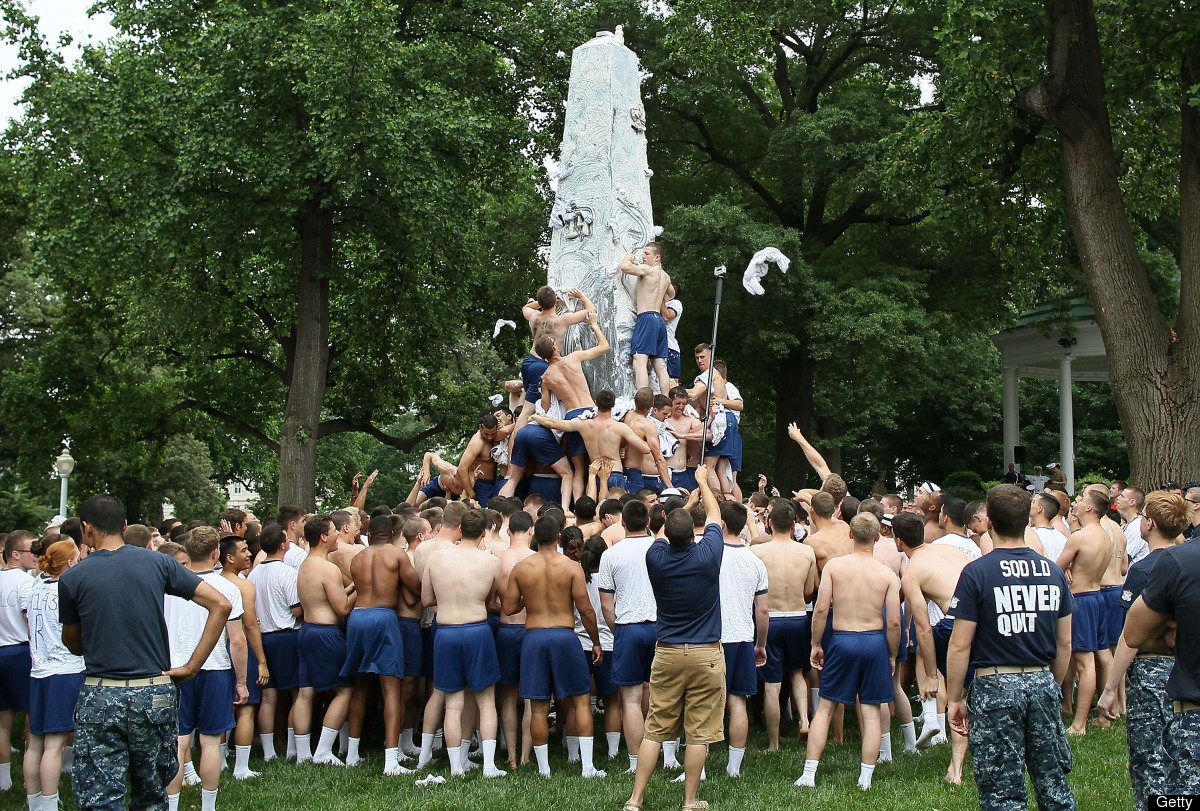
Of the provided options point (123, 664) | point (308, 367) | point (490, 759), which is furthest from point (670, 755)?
point (308, 367)

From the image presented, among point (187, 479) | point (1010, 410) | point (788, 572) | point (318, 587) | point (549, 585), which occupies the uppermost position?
point (1010, 410)

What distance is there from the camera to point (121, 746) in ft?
17.4

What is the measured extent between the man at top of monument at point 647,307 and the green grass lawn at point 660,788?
24.7 feet

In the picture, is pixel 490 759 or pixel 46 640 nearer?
pixel 46 640

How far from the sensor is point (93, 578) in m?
5.38

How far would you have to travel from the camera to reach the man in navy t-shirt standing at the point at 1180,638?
467cm

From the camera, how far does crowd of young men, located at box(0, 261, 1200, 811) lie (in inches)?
206

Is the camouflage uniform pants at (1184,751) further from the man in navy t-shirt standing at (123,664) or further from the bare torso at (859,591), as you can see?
the man in navy t-shirt standing at (123,664)

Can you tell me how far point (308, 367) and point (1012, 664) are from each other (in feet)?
58.3

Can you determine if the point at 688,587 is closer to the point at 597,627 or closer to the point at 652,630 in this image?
the point at 652,630

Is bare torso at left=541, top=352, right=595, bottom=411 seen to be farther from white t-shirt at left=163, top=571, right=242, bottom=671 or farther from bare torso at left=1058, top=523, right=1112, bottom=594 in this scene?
white t-shirt at left=163, top=571, right=242, bottom=671

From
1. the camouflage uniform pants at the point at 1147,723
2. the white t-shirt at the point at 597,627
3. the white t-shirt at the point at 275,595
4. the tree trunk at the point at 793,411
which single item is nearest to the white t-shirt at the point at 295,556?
the white t-shirt at the point at 275,595

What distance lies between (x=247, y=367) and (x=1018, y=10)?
738 inches

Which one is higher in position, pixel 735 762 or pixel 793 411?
pixel 793 411
